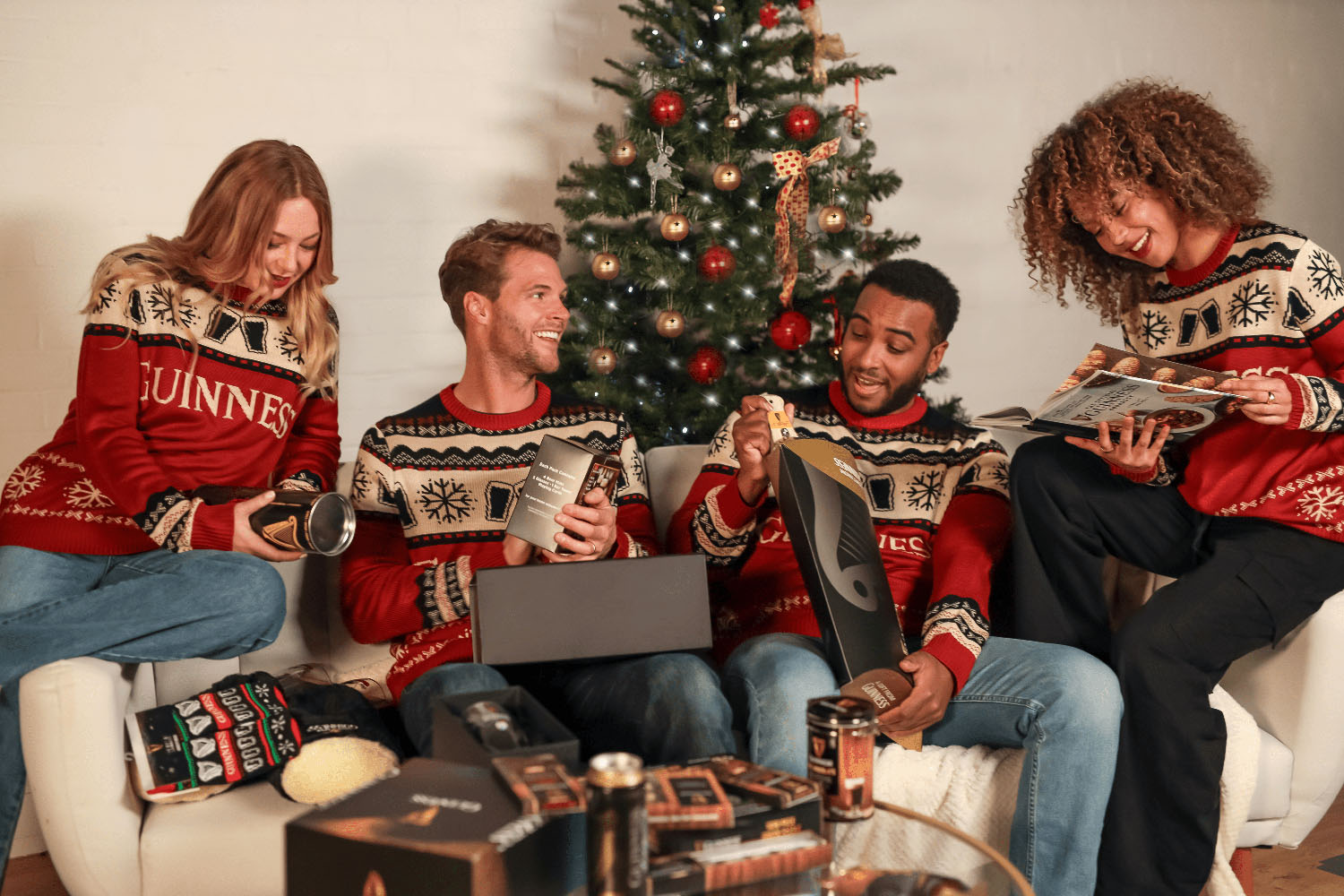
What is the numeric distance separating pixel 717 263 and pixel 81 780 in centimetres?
168

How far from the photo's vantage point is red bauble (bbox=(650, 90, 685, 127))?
102 inches

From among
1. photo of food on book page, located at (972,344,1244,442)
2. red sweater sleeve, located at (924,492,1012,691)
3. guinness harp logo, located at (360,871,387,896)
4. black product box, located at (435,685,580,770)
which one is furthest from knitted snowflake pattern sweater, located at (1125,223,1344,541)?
guinness harp logo, located at (360,871,387,896)

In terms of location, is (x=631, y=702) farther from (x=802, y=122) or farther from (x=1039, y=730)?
(x=802, y=122)

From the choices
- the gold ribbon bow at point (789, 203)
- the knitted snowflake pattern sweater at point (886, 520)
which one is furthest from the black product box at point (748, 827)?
the gold ribbon bow at point (789, 203)

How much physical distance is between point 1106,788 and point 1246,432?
668 mm

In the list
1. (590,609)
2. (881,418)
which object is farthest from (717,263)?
(590,609)

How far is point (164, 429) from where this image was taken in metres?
1.92

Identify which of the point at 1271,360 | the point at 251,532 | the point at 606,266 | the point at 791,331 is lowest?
the point at 251,532

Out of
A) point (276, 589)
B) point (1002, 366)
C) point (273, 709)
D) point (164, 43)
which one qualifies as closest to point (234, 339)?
point (276, 589)

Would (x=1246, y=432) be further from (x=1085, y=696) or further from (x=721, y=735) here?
(x=721, y=735)

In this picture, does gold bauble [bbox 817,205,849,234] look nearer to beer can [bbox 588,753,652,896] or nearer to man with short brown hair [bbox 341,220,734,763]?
man with short brown hair [bbox 341,220,734,763]

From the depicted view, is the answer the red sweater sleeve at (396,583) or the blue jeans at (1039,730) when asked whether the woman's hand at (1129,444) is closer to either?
the blue jeans at (1039,730)

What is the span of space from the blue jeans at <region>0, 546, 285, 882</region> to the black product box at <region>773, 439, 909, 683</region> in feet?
2.81

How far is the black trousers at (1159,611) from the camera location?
169 cm
